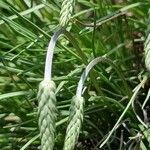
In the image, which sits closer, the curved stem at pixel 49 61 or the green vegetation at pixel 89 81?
the curved stem at pixel 49 61

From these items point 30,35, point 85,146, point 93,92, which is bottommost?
point 85,146

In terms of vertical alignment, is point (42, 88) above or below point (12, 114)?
above

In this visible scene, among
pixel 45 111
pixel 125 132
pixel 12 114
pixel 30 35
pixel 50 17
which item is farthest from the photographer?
pixel 50 17

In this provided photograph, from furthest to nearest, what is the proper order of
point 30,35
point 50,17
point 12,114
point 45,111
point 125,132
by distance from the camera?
point 50,17 < point 12,114 < point 125,132 < point 30,35 < point 45,111

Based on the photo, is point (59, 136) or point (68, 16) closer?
point (68, 16)

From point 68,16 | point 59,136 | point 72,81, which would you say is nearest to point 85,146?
point 59,136

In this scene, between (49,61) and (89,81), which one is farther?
(89,81)

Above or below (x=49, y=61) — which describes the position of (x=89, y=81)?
below

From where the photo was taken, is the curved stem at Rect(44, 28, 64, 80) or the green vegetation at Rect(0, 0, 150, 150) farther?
the green vegetation at Rect(0, 0, 150, 150)

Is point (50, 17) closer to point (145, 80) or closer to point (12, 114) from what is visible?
point (12, 114)
